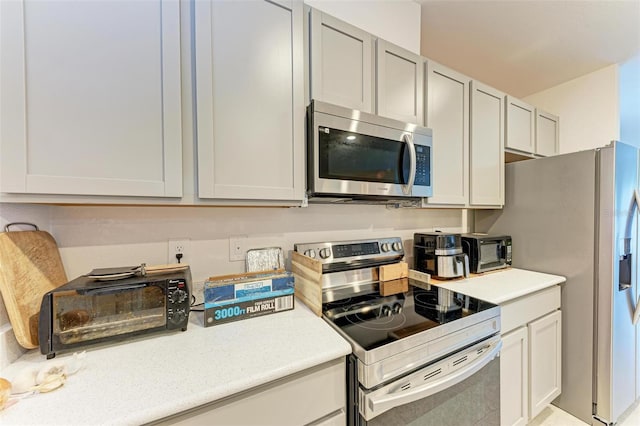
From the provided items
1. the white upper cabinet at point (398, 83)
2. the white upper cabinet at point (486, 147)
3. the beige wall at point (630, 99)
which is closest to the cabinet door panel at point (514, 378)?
the white upper cabinet at point (486, 147)

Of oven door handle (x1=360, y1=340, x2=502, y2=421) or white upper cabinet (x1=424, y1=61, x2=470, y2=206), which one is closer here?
oven door handle (x1=360, y1=340, x2=502, y2=421)

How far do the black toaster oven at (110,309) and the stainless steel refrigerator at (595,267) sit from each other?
2280 millimetres

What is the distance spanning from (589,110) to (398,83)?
2507mm

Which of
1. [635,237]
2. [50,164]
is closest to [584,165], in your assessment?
[635,237]

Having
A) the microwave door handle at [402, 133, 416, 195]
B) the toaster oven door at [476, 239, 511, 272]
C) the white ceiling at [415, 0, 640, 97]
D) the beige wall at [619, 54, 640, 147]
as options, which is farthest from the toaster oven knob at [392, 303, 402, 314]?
the beige wall at [619, 54, 640, 147]

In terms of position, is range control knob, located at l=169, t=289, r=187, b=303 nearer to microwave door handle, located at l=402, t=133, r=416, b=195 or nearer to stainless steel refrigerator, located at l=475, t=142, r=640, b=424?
microwave door handle, located at l=402, t=133, r=416, b=195

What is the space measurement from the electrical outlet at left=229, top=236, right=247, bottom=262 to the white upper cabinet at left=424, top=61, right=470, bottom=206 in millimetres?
1112

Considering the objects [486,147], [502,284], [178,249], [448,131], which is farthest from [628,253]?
[178,249]

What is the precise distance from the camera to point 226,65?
0.96 m

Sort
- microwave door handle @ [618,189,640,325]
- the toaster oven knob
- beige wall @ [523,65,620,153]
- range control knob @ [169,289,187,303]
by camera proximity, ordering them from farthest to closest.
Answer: beige wall @ [523,65,620,153], microwave door handle @ [618,189,640,325], the toaster oven knob, range control knob @ [169,289,187,303]

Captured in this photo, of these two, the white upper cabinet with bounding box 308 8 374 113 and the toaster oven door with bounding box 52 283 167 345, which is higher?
the white upper cabinet with bounding box 308 8 374 113

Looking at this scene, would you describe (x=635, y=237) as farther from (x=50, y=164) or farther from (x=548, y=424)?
(x=50, y=164)

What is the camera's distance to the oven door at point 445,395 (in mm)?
786

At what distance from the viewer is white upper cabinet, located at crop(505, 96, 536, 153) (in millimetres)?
1933
